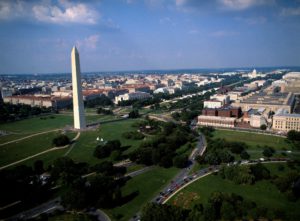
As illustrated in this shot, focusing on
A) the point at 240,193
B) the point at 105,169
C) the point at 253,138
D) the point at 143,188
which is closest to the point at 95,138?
the point at 105,169

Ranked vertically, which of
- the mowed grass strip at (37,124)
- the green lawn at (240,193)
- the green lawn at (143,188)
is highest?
the mowed grass strip at (37,124)

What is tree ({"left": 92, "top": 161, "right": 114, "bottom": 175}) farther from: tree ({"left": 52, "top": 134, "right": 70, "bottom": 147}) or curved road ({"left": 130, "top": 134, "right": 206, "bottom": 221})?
tree ({"left": 52, "top": 134, "right": 70, "bottom": 147})

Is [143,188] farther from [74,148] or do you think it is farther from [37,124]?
[37,124]

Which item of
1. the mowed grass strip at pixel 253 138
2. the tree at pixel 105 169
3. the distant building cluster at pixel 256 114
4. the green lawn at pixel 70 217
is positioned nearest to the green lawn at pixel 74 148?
the tree at pixel 105 169

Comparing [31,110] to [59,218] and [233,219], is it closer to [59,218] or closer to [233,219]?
[59,218]

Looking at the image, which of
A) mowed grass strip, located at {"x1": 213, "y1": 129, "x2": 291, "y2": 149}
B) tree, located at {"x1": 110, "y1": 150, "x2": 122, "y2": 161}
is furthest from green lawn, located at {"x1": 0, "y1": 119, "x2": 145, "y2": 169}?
mowed grass strip, located at {"x1": 213, "y1": 129, "x2": 291, "y2": 149}

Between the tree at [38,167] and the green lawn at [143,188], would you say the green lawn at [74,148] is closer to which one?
the tree at [38,167]
